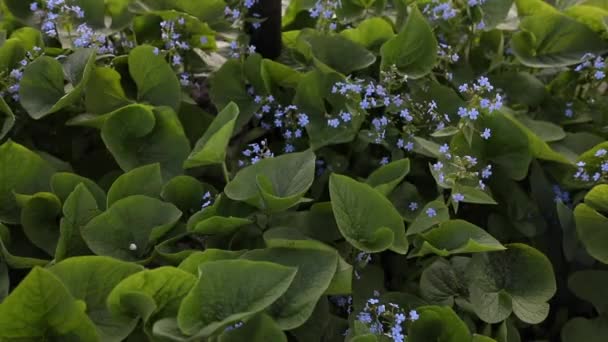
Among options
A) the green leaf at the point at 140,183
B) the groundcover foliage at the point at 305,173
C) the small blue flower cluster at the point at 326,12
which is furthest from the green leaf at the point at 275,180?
the small blue flower cluster at the point at 326,12

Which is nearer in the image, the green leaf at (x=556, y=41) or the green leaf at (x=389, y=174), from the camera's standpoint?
the green leaf at (x=389, y=174)

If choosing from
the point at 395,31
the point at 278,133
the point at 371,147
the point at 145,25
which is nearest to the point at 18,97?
the point at 145,25

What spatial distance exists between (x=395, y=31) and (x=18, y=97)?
0.78 metres

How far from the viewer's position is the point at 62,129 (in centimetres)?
138

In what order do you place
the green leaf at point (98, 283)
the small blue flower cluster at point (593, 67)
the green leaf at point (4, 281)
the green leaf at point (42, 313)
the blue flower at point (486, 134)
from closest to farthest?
the green leaf at point (42, 313) < the green leaf at point (98, 283) < the green leaf at point (4, 281) < the blue flower at point (486, 134) < the small blue flower cluster at point (593, 67)

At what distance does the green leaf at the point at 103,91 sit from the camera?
129 cm

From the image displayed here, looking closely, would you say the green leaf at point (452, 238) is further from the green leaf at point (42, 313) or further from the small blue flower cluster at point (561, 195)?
the green leaf at point (42, 313)

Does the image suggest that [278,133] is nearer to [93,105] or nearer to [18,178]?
[93,105]

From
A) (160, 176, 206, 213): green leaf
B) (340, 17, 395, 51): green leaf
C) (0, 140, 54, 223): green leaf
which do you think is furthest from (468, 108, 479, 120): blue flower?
(0, 140, 54, 223): green leaf

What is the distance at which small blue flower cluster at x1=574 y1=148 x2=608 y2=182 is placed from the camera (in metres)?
1.27

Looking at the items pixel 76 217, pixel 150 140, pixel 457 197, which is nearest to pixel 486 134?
pixel 457 197

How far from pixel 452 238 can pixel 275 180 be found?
0.95 feet

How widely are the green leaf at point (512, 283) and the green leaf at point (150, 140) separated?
53 cm

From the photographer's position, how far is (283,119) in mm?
1414
